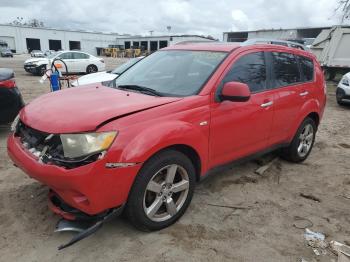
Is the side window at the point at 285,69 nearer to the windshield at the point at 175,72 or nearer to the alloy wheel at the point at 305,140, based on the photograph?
the alloy wheel at the point at 305,140

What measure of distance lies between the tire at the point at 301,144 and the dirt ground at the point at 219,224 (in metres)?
0.26

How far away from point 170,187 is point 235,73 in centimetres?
149

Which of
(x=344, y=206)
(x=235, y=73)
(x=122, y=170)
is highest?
(x=235, y=73)

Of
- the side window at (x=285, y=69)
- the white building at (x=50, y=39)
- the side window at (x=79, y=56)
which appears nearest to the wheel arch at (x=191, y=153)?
the side window at (x=285, y=69)

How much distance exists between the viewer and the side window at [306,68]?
487cm

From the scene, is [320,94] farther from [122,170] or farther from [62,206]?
[62,206]

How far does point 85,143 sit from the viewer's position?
2.60 metres

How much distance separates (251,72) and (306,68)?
1.48 meters

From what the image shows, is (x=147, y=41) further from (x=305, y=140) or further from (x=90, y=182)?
(x=90, y=182)

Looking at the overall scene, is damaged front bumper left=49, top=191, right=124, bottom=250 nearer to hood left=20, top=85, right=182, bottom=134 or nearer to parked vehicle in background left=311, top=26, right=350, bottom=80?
hood left=20, top=85, right=182, bottom=134

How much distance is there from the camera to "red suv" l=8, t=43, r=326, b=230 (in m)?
2.62

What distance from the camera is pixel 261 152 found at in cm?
429

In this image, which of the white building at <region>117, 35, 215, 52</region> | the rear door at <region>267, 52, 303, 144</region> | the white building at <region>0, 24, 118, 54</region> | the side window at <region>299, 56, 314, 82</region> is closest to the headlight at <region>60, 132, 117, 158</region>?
the rear door at <region>267, 52, 303, 144</region>

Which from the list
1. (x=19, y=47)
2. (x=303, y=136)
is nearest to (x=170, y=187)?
(x=303, y=136)
